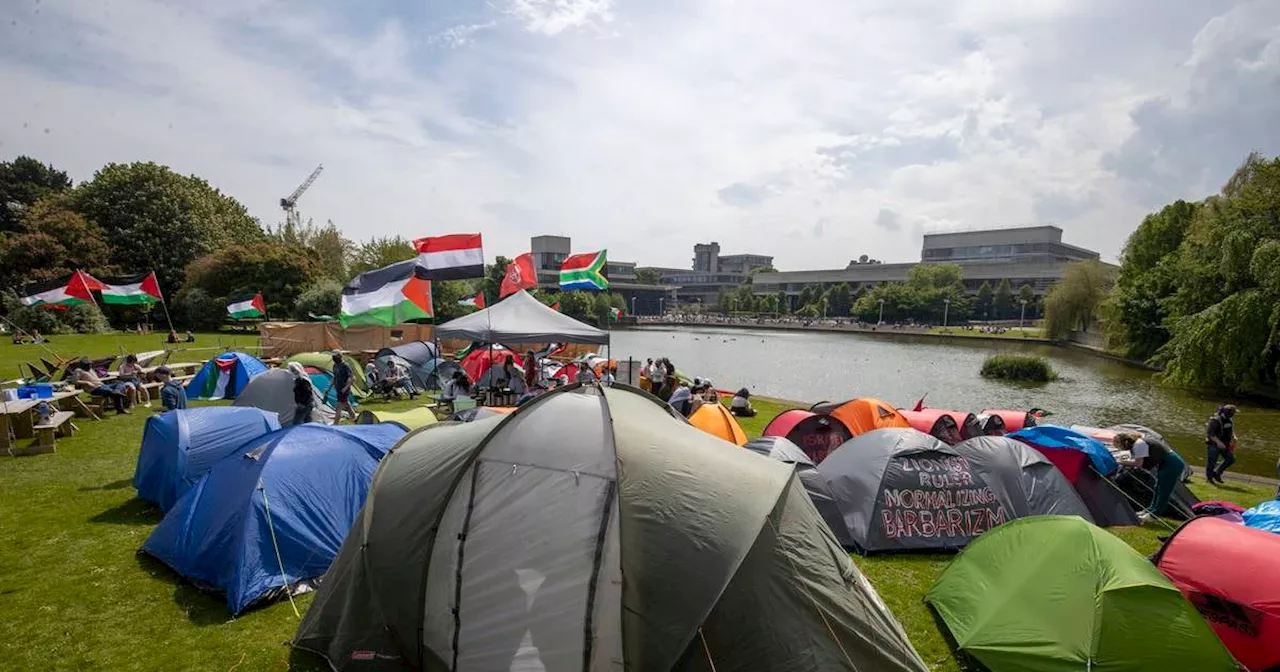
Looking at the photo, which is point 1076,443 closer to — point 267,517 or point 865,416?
point 865,416

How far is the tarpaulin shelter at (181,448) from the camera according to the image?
7914 millimetres

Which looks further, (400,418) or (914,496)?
(400,418)

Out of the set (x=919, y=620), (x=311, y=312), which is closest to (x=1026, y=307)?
(x=311, y=312)

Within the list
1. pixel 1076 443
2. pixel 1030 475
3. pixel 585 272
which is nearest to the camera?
pixel 1030 475

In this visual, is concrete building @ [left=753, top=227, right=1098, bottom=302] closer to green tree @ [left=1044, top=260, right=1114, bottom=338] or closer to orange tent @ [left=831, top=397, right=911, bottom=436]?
green tree @ [left=1044, top=260, right=1114, bottom=338]

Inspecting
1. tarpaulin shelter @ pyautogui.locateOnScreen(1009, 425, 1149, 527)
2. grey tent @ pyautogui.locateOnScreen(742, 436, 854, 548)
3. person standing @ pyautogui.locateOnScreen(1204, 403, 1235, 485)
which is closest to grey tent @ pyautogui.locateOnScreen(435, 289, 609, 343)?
grey tent @ pyautogui.locateOnScreen(742, 436, 854, 548)

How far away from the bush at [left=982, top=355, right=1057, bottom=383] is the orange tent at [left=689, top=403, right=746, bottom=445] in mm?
30850

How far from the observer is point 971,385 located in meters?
32.8

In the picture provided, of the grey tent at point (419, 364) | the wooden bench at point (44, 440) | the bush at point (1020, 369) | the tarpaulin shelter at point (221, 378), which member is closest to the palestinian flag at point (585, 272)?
the grey tent at point (419, 364)

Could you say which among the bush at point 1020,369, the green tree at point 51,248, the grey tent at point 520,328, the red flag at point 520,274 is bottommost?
the bush at point 1020,369

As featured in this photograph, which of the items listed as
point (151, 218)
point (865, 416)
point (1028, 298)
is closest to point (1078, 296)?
point (865, 416)

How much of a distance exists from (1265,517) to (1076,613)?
424 cm

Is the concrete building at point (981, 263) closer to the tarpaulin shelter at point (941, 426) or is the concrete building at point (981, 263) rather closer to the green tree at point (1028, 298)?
the green tree at point (1028, 298)

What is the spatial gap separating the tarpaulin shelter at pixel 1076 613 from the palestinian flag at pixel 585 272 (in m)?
17.4
